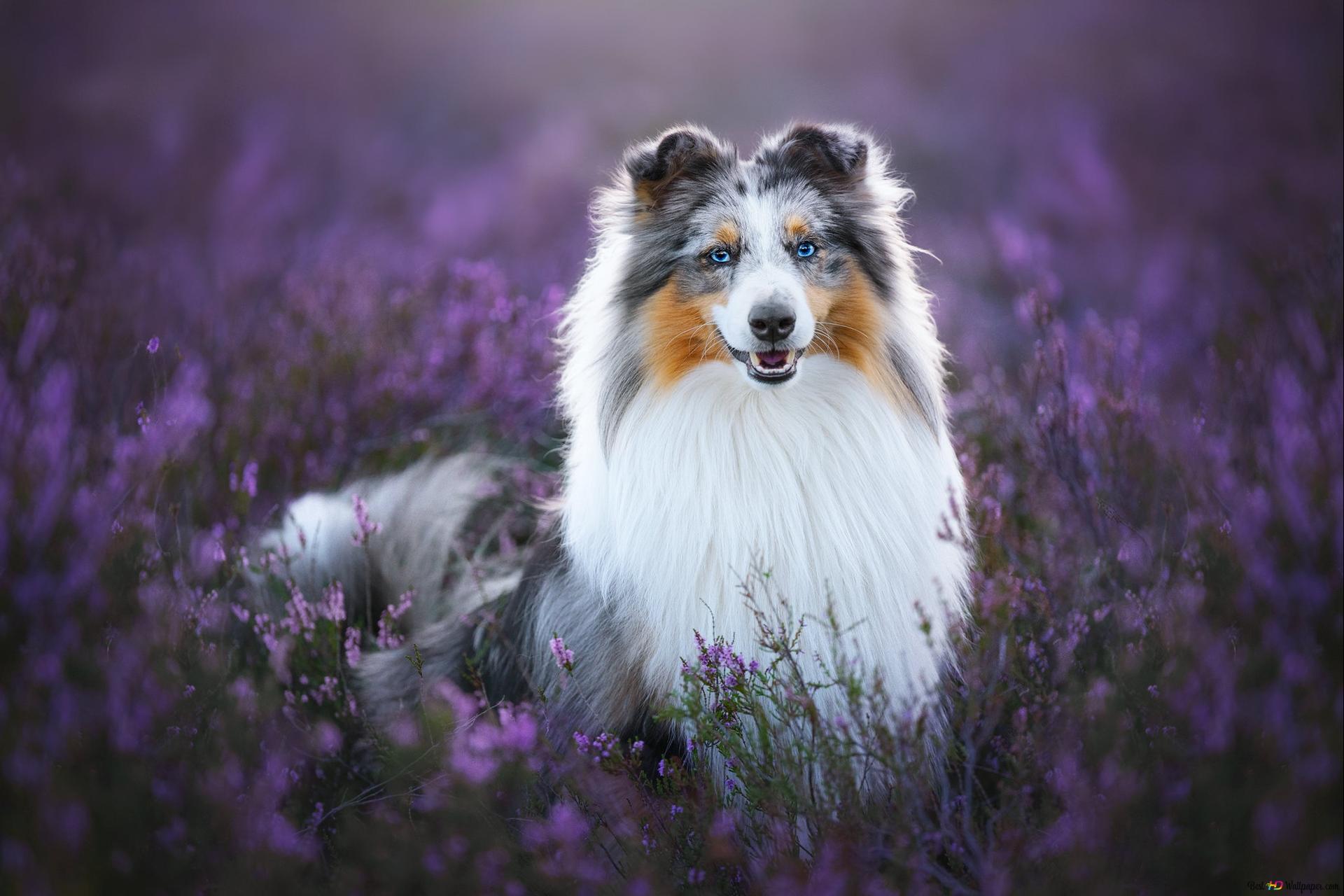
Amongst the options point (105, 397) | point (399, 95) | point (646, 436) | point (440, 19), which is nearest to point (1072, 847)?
point (646, 436)

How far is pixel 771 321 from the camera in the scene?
7.66 feet

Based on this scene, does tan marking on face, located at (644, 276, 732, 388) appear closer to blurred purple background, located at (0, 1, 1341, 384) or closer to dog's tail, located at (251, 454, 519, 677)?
dog's tail, located at (251, 454, 519, 677)

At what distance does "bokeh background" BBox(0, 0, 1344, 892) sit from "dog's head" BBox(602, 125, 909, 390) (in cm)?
82

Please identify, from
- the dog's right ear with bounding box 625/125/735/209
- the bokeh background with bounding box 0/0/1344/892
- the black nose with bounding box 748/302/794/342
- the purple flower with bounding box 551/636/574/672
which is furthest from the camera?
the dog's right ear with bounding box 625/125/735/209

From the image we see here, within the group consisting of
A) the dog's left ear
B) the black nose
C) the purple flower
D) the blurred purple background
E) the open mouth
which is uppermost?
the blurred purple background

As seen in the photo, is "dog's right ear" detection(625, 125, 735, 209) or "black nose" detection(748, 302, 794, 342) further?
"dog's right ear" detection(625, 125, 735, 209)

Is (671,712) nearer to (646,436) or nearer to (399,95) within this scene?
(646,436)

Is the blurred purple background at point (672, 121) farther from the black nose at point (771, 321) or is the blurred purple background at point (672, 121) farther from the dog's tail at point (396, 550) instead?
the black nose at point (771, 321)

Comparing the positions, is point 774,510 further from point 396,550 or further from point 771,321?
point 396,550

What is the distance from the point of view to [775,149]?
108 inches

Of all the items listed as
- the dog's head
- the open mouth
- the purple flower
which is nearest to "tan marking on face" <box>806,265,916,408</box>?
the dog's head

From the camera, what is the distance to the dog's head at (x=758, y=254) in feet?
7.93

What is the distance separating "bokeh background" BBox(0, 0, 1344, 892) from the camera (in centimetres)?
172

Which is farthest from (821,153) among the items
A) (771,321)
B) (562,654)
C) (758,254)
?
(562,654)
